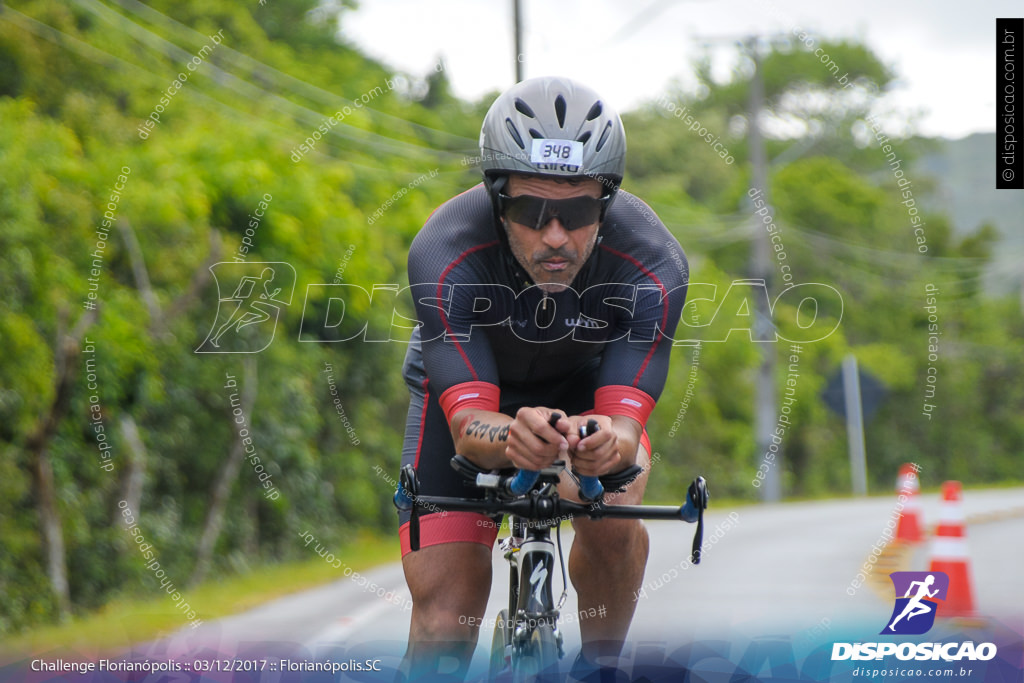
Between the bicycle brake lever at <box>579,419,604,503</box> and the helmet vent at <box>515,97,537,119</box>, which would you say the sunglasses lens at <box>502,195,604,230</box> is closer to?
the helmet vent at <box>515,97,537,119</box>

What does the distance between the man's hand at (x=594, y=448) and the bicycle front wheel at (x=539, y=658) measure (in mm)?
506

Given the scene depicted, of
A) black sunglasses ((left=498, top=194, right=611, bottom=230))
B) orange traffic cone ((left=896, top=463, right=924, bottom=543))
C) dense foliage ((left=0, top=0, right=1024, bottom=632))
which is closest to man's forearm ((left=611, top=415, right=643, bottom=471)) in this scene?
black sunglasses ((left=498, top=194, right=611, bottom=230))

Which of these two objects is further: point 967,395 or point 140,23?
point 967,395

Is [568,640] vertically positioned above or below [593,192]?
below

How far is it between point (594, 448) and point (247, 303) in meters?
8.22

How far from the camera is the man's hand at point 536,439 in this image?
104 inches

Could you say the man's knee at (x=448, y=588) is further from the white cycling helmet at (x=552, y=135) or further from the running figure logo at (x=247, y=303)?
the running figure logo at (x=247, y=303)

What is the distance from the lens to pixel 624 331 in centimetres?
334

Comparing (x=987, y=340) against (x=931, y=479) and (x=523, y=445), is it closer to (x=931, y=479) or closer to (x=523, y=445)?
(x=931, y=479)

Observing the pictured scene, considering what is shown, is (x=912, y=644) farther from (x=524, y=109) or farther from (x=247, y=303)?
(x=247, y=303)

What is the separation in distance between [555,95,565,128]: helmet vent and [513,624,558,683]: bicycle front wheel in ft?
4.50

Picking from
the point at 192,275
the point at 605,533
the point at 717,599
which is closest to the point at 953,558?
the point at 717,599

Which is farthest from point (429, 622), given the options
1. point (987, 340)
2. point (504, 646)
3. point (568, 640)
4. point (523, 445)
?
point (987, 340)

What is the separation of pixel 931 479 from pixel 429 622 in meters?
29.3
